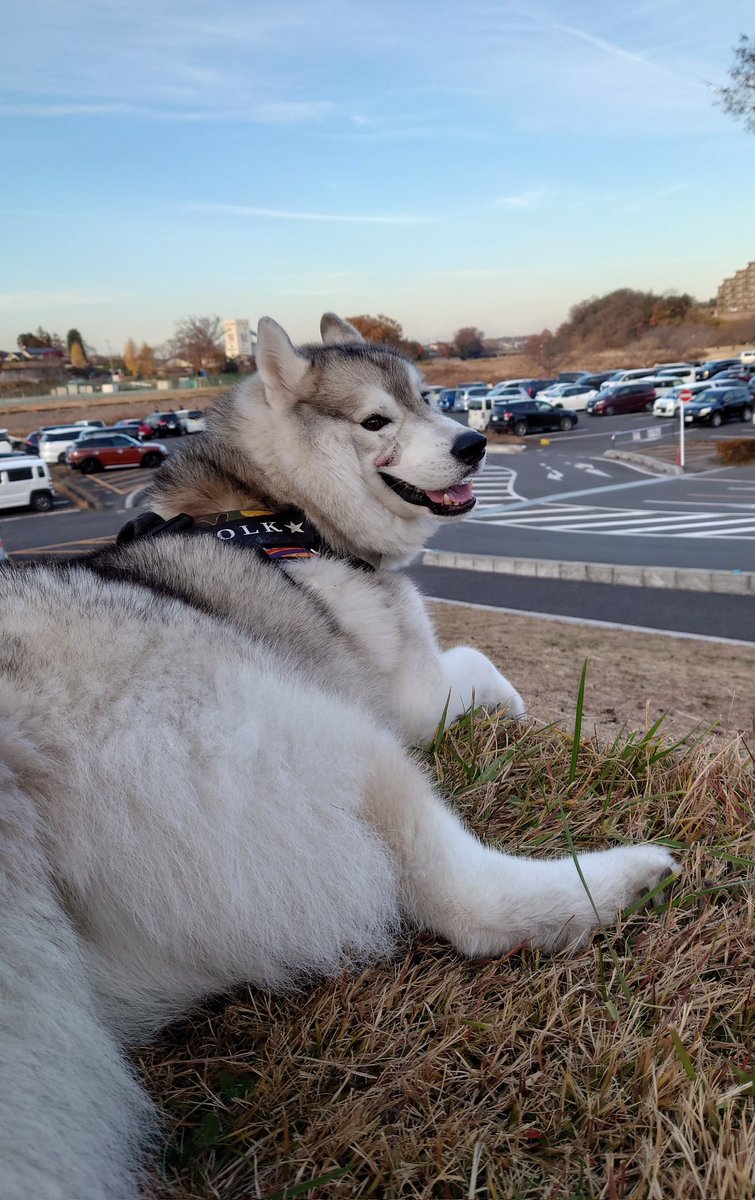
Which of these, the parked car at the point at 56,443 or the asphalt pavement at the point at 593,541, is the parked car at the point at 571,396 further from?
the parked car at the point at 56,443

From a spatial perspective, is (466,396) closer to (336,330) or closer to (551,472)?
(551,472)

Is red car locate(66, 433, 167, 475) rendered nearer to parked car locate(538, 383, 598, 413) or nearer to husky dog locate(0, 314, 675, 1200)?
parked car locate(538, 383, 598, 413)

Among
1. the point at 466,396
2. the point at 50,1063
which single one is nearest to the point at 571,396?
the point at 466,396

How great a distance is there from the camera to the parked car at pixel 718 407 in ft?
156

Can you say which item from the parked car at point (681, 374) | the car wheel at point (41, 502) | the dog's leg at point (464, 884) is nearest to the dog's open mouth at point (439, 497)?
the dog's leg at point (464, 884)

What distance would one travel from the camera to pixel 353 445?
11.8ft

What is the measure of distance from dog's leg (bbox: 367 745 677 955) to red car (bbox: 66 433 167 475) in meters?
44.8

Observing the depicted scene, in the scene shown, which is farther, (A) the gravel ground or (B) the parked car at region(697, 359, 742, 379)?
(B) the parked car at region(697, 359, 742, 379)

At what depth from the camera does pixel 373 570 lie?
3.53m

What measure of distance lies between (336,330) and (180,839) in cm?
334

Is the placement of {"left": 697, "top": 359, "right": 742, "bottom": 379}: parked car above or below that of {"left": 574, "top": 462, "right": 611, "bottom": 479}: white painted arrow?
above

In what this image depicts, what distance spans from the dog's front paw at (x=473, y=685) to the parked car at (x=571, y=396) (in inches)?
2356

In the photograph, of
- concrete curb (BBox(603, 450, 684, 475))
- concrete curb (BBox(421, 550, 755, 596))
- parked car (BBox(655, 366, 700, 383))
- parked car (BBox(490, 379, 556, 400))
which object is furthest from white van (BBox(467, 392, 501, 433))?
concrete curb (BBox(421, 550, 755, 596))

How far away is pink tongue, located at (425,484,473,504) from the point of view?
12.3 ft
